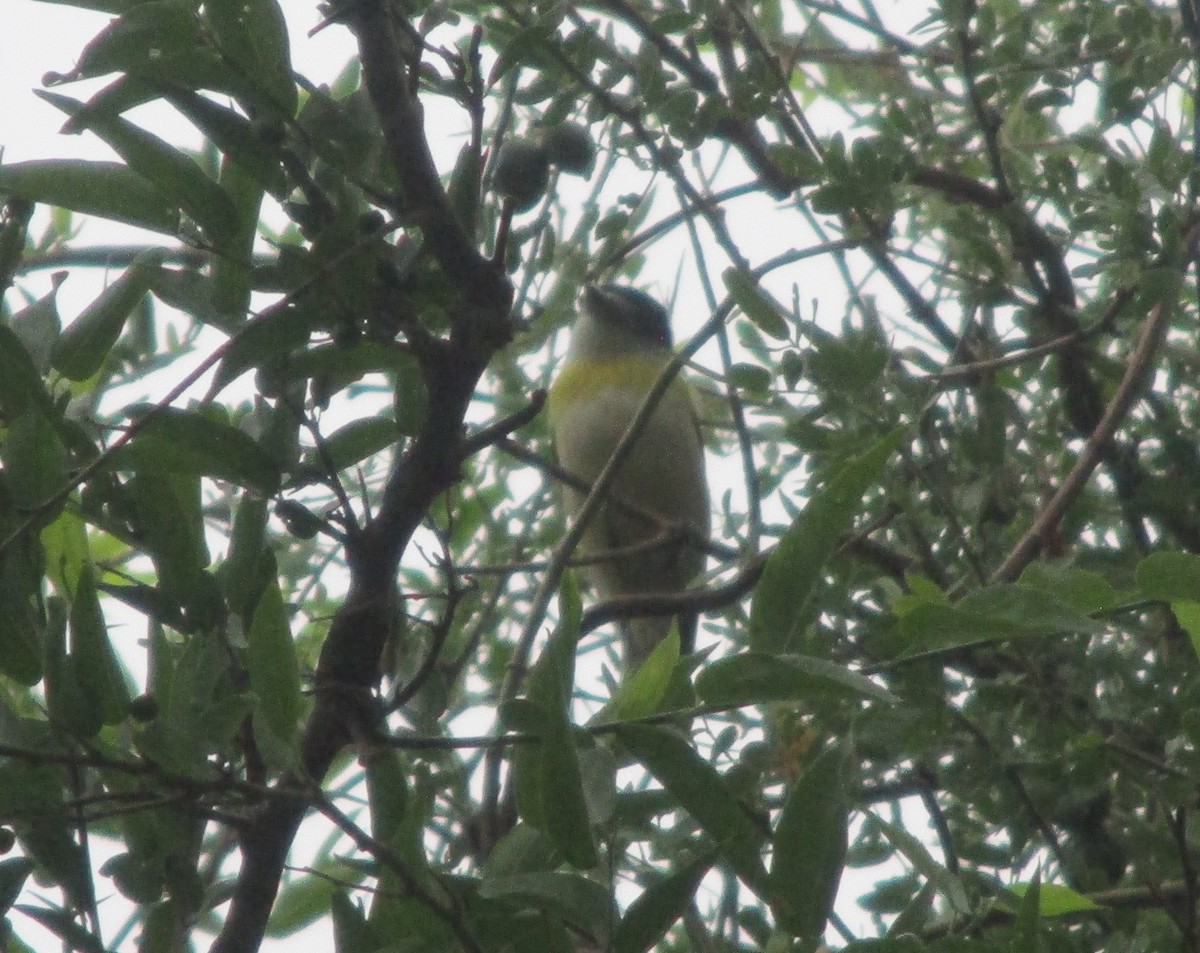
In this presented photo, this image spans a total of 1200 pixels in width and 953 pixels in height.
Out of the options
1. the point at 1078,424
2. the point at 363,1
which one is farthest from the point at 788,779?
the point at 363,1

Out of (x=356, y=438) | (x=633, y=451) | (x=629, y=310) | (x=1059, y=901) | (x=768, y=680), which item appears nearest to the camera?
(x=768, y=680)

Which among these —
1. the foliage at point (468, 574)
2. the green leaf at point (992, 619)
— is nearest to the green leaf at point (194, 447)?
the foliage at point (468, 574)

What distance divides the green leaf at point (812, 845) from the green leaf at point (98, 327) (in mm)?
575

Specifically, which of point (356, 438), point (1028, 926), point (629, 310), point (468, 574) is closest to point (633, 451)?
point (629, 310)

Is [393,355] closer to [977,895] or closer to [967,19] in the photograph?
[977,895]

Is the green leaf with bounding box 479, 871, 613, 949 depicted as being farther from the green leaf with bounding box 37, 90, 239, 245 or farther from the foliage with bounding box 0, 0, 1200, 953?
the green leaf with bounding box 37, 90, 239, 245

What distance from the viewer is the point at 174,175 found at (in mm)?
1100

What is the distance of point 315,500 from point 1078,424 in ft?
3.61

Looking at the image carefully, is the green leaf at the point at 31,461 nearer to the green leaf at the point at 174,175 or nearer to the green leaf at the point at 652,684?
the green leaf at the point at 174,175

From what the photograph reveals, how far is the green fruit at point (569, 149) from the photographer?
1.32 m

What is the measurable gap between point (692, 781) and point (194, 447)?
0.42m

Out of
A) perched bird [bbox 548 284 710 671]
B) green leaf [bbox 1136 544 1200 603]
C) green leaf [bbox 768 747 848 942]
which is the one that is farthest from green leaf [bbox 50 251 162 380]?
perched bird [bbox 548 284 710 671]

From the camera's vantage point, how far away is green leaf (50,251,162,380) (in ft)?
3.72

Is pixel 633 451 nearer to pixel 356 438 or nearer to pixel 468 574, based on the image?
pixel 468 574
